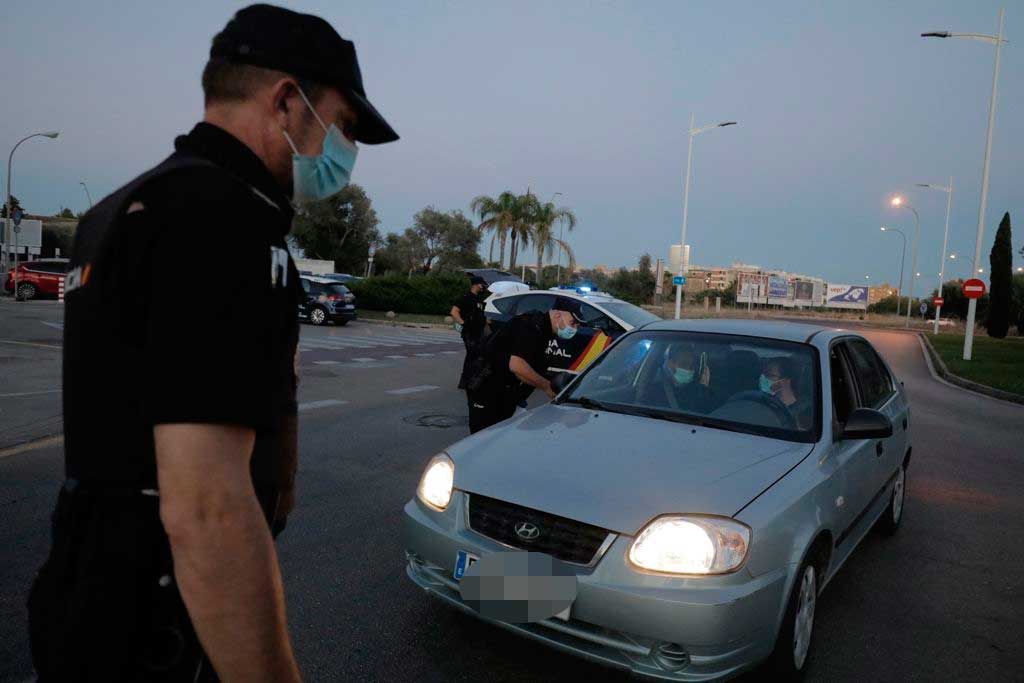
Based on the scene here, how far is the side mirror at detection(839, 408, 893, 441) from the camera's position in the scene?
3.65 meters

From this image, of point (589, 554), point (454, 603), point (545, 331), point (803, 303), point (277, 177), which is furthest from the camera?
point (803, 303)

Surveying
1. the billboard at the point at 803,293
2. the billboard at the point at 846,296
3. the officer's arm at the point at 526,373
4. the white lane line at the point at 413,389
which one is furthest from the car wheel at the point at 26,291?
the billboard at the point at 846,296

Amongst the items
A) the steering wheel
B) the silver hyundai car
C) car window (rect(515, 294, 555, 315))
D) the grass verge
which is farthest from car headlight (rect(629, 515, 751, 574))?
the grass verge

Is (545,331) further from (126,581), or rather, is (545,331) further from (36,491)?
(126,581)

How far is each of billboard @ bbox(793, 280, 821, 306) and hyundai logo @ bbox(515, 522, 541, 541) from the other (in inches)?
2937

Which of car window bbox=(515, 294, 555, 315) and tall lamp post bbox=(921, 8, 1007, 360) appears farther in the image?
tall lamp post bbox=(921, 8, 1007, 360)

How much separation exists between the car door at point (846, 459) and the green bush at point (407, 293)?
2873 centimetres

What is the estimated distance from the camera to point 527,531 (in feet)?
9.72

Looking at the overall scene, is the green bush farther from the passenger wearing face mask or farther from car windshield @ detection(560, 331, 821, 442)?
the passenger wearing face mask

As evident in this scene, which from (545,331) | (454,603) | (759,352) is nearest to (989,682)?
(759,352)

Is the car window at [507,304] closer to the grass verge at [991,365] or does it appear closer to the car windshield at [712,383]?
the car windshield at [712,383]

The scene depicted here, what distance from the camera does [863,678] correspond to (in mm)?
3266

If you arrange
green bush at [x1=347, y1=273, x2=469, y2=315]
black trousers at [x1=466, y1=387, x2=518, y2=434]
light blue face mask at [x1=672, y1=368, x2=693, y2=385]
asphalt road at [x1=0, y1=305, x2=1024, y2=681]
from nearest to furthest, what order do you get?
asphalt road at [x1=0, y1=305, x2=1024, y2=681], light blue face mask at [x1=672, y1=368, x2=693, y2=385], black trousers at [x1=466, y1=387, x2=518, y2=434], green bush at [x1=347, y1=273, x2=469, y2=315]

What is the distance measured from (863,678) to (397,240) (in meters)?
57.7
